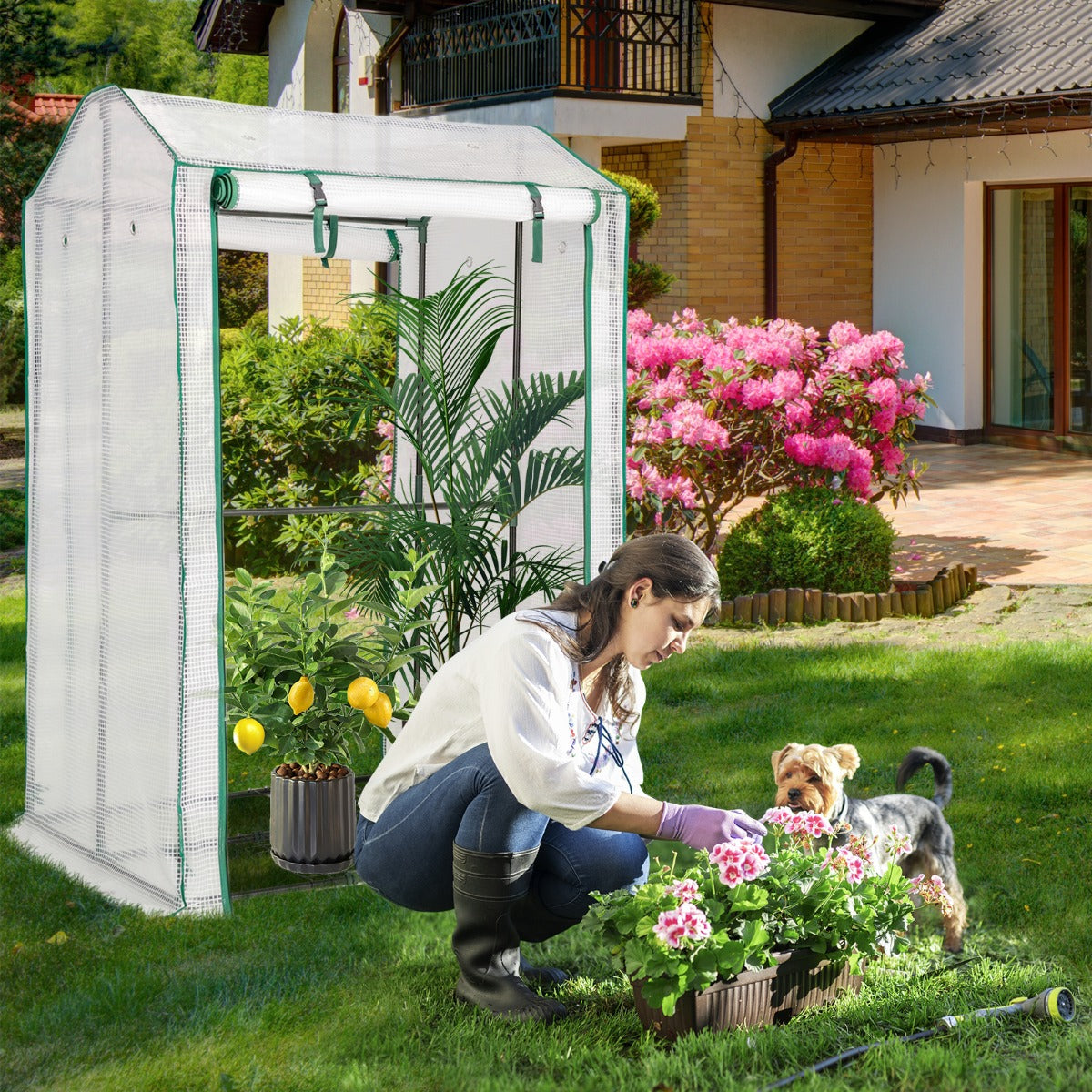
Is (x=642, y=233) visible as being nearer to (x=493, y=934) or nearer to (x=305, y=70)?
(x=305, y=70)

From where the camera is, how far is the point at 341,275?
20.3m

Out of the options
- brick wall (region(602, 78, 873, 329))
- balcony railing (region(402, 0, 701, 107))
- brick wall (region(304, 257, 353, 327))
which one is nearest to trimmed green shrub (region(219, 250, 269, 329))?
brick wall (region(304, 257, 353, 327))

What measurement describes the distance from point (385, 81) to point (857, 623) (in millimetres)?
12671

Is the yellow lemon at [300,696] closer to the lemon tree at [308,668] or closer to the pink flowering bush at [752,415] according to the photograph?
the lemon tree at [308,668]

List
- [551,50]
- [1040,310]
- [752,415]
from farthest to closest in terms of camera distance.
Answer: [551,50]
[1040,310]
[752,415]

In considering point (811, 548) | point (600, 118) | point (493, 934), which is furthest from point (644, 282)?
point (493, 934)

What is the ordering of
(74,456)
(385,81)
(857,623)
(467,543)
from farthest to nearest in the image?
(385,81)
(857,623)
(467,543)
(74,456)

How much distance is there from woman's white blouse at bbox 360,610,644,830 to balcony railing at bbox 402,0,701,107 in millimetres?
12278

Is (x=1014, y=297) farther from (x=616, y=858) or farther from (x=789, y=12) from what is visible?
(x=616, y=858)

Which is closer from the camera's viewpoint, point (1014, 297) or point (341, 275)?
point (1014, 297)

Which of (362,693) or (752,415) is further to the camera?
(752,415)

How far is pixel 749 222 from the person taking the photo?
16391 mm

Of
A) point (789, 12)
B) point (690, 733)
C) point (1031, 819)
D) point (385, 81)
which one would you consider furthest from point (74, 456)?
point (385, 81)

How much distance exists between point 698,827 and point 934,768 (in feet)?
3.60
